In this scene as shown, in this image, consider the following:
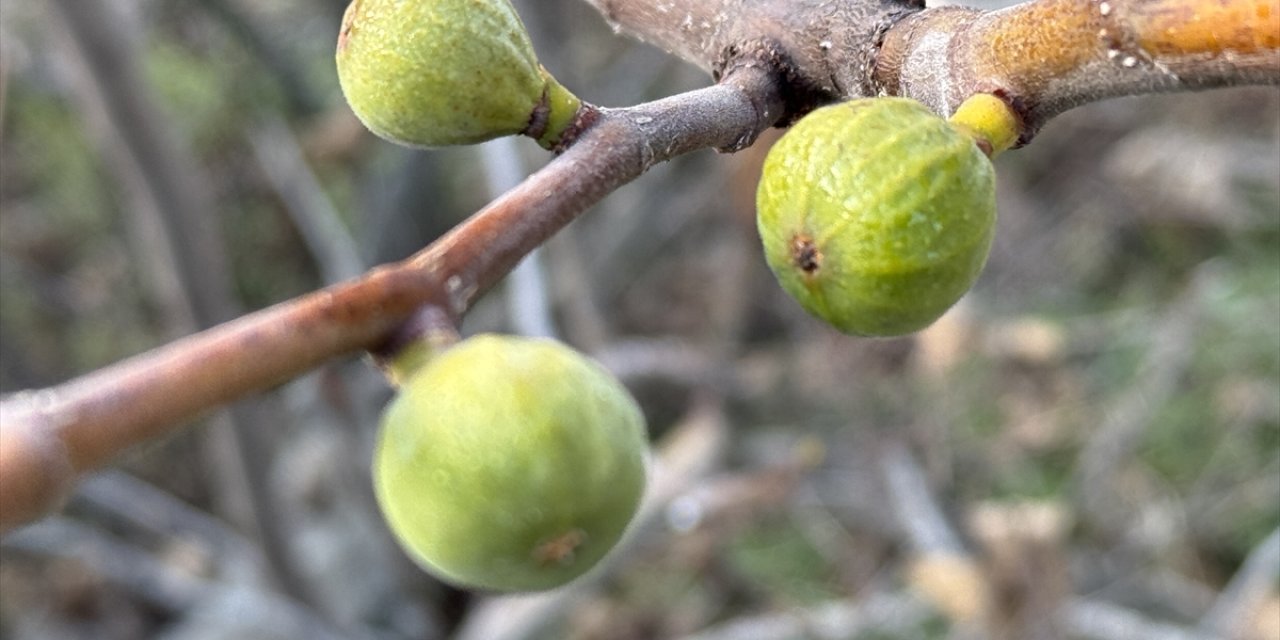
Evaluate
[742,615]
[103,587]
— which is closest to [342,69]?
[742,615]

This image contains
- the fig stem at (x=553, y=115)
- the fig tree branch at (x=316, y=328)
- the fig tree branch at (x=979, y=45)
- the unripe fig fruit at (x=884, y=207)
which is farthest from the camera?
the fig stem at (x=553, y=115)

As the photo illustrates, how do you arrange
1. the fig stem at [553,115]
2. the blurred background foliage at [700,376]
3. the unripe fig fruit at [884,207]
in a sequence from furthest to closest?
the blurred background foliage at [700,376] < the fig stem at [553,115] < the unripe fig fruit at [884,207]

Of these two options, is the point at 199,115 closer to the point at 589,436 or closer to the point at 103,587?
the point at 103,587

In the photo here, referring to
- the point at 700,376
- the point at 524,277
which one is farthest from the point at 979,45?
the point at 700,376

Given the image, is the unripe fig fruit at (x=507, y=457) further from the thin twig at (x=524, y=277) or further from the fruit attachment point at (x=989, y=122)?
the thin twig at (x=524, y=277)

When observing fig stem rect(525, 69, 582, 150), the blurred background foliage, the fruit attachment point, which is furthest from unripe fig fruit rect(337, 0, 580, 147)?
the blurred background foliage

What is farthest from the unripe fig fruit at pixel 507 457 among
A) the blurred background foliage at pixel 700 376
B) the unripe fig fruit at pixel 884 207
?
the blurred background foliage at pixel 700 376

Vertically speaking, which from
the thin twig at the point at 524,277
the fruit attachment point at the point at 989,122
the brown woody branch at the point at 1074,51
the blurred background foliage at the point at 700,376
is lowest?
the blurred background foliage at the point at 700,376
